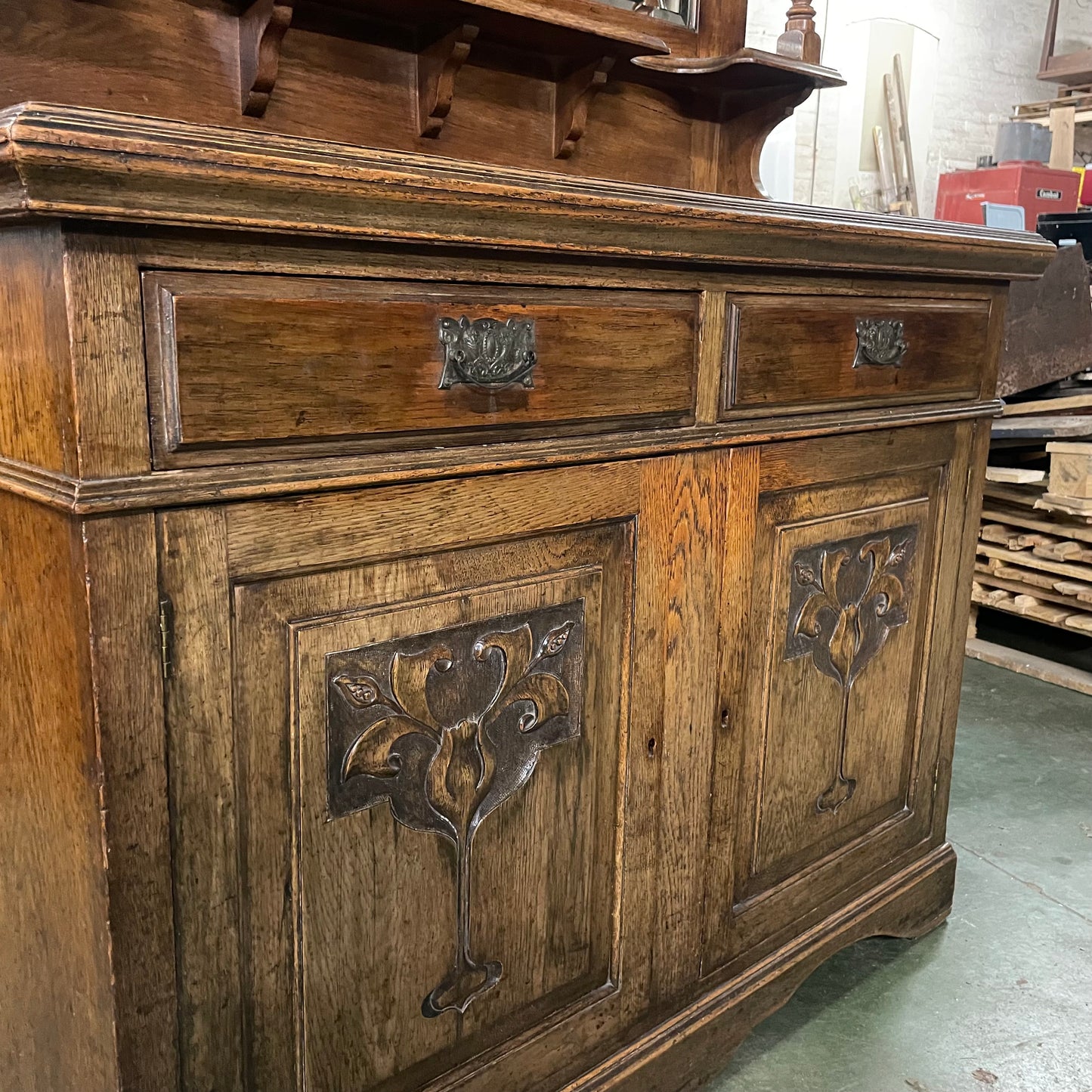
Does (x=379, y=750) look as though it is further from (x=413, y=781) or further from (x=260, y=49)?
(x=260, y=49)

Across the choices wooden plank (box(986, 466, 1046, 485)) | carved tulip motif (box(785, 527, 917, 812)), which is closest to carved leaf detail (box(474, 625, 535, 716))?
carved tulip motif (box(785, 527, 917, 812))

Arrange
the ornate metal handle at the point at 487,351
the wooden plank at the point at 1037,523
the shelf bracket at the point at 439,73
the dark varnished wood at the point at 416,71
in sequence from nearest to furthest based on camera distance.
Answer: the ornate metal handle at the point at 487,351
the dark varnished wood at the point at 416,71
the shelf bracket at the point at 439,73
the wooden plank at the point at 1037,523

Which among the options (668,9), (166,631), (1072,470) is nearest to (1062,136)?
(1072,470)

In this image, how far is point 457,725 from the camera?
108cm

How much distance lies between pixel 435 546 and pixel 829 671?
0.79 meters

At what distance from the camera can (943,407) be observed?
1.63m

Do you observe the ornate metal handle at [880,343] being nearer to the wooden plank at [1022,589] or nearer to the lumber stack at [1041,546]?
the lumber stack at [1041,546]

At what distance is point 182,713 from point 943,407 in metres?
1.27

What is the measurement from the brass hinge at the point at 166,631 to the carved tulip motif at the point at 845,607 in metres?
0.90

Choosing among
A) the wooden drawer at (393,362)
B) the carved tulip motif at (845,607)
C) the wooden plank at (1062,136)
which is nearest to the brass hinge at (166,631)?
the wooden drawer at (393,362)

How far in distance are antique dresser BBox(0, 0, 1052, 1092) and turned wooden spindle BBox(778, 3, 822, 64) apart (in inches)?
Result: 1.2

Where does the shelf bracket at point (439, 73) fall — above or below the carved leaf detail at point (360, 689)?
above

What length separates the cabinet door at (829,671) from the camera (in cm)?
140

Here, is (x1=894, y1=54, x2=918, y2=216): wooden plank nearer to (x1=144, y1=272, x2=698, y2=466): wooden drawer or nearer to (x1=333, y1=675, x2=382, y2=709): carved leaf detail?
(x1=144, y1=272, x2=698, y2=466): wooden drawer
